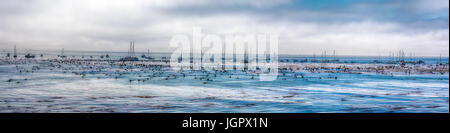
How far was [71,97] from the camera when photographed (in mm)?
14984

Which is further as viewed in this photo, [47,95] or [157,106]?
[47,95]
